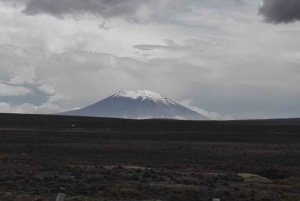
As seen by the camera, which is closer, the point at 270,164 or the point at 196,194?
the point at 196,194

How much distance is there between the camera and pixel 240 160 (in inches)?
1686

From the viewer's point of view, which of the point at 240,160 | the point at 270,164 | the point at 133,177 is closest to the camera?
the point at 133,177

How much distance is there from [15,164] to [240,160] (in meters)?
17.9

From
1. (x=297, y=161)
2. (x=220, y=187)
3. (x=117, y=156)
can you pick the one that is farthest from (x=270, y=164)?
(x=220, y=187)

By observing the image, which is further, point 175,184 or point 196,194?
point 175,184

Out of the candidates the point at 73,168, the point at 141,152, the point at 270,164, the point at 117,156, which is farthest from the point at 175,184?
the point at 141,152

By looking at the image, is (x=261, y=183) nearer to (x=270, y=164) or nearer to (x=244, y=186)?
(x=244, y=186)

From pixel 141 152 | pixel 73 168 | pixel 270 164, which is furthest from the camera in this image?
pixel 141 152

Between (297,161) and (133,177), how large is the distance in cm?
1857

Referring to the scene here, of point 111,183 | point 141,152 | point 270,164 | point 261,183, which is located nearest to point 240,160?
point 270,164

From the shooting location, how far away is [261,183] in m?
27.1

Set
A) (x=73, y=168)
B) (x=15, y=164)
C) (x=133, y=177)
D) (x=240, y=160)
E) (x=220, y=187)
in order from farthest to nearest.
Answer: (x=240, y=160), (x=15, y=164), (x=73, y=168), (x=133, y=177), (x=220, y=187)

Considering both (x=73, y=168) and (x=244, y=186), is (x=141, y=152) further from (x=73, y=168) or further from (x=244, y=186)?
(x=244, y=186)

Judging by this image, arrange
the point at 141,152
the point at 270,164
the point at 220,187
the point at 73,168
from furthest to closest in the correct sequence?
the point at 141,152, the point at 270,164, the point at 73,168, the point at 220,187
